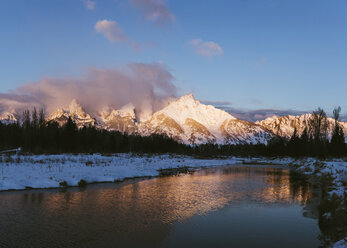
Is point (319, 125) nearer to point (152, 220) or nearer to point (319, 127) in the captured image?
point (319, 127)

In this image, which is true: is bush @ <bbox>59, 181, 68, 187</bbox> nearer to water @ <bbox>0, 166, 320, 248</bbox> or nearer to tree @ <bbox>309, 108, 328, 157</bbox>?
water @ <bbox>0, 166, 320, 248</bbox>

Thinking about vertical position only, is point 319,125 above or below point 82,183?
above

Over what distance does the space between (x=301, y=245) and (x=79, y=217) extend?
11598mm

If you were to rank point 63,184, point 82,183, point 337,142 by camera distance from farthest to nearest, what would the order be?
point 337,142
point 82,183
point 63,184

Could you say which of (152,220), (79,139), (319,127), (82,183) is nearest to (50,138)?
(79,139)

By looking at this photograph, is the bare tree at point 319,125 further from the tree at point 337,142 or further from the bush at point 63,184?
the bush at point 63,184

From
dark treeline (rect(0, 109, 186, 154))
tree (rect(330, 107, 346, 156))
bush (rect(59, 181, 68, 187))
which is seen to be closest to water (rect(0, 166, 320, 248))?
bush (rect(59, 181, 68, 187))

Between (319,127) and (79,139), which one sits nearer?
(319,127)

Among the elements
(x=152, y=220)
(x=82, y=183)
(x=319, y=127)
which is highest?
(x=319, y=127)

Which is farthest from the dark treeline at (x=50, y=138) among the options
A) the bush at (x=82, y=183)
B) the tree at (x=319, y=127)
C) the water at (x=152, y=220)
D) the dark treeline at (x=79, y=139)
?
the tree at (x=319, y=127)

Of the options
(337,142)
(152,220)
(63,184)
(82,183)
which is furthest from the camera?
(337,142)

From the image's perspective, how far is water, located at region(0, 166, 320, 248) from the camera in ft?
38.8

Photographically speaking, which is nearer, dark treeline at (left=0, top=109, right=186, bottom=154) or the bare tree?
dark treeline at (left=0, top=109, right=186, bottom=154)

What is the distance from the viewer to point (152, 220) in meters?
15.0
